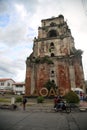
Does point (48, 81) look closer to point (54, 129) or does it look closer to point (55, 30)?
point (55, 30)

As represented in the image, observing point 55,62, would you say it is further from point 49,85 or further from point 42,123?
point 42,123

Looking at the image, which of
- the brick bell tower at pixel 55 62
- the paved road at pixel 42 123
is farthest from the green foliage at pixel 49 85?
the paved road at pixel 42 123

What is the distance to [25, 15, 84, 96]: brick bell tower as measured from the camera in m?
33.5

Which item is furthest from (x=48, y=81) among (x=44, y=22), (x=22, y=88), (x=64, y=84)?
(x=22, y=88)

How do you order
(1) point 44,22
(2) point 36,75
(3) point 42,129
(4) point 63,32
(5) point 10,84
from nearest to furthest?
(3) point 42,129, (2) point 36,75, (4) point 63,32, (1) point 44,22, (5) point 10,84

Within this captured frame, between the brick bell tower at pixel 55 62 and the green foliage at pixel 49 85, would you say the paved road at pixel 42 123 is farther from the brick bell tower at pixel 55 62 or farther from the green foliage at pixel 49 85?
the brick bell tower at pixel 55 62

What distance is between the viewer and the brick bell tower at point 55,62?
110 feet

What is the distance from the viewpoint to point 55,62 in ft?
118

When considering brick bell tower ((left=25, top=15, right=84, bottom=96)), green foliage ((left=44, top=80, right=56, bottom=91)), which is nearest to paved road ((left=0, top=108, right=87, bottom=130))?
green foliage ((left=44, top=80, right=56, bottom=91))

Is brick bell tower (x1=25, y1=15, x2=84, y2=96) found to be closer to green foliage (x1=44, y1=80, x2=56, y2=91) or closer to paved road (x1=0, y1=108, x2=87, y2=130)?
green foliage (x1=44, y1=80, x2=56, y2=91)

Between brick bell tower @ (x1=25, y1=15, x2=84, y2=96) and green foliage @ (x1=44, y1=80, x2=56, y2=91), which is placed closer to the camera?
green foliage @ (x1=44, y1=80, x2=56, y2=91)

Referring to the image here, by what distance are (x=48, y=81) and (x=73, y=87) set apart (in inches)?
220

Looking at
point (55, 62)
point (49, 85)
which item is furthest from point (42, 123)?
point (55, 62)

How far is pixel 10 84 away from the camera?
74.8 m
